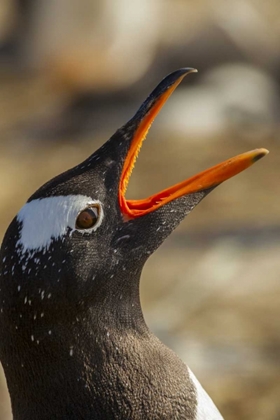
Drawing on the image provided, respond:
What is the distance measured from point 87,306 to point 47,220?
339mm

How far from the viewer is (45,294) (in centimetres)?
306

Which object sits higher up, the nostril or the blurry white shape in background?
the blurry white shape in background

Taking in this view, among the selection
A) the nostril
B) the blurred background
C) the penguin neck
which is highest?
the blurred background

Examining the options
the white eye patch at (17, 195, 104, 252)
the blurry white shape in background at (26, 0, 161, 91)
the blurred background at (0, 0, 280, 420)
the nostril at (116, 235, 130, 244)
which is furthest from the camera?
the blurry white shape in background at (26, 0, 161, 91)

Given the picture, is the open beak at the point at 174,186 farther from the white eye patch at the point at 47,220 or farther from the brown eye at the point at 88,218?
the white eye patch at the point at 47,220

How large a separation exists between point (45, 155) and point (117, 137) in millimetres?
7617

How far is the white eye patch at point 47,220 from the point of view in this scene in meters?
3.03

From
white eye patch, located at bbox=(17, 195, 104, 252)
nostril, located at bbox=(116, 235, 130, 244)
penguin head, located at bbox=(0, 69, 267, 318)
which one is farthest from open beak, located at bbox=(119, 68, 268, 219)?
white eye patch, located at bbox=(17, 195, 104, 252)

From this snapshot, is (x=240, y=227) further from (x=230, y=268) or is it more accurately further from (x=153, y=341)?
(x=153, y=341)

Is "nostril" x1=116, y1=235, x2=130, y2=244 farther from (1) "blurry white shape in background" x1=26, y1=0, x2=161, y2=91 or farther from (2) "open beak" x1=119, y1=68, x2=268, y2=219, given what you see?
(1) "blurry white shape in background" x1=26, y1=0, x2=161, y2=91

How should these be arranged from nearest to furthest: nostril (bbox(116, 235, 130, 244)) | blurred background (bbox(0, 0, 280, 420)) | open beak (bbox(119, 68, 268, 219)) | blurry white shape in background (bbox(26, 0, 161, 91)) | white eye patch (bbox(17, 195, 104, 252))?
white eye patch (bbox(17, 195, 104, 252)), nostril (bbox(116, 235, 130, 244)), open beak (bbox(119, 68, 268, 219)), blurred background (bbox(0, 0, 280, 420)), blurry white shape in background (bbox(26, 0, 161, 91))

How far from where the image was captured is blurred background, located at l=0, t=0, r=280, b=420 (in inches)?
306

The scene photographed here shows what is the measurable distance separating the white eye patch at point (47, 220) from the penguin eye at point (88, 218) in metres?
0.02

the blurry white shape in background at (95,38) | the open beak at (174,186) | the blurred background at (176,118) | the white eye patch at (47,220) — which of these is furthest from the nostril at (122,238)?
the blurry white shape in background at (95,38)
